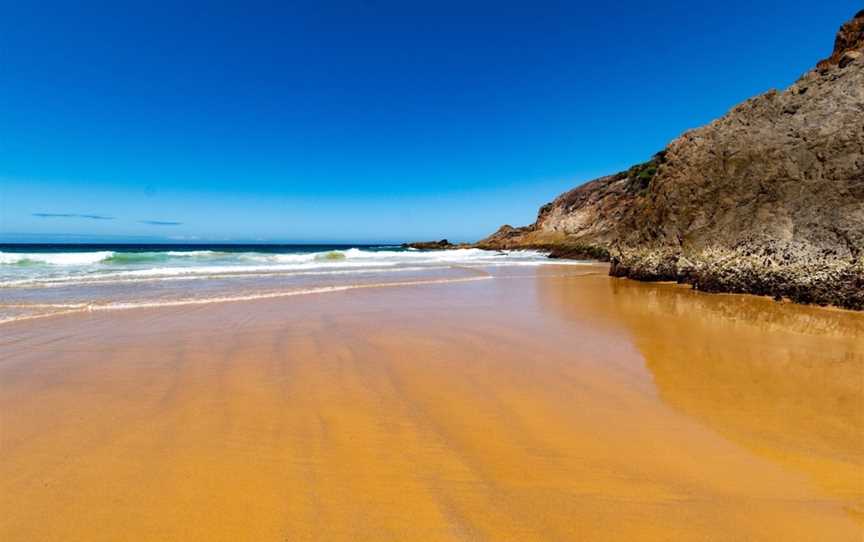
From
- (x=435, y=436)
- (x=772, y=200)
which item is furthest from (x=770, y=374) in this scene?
(x=772, y=200)

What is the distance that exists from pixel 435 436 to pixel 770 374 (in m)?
3.27

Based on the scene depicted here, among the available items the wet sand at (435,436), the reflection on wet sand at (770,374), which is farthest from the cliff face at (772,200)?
the wet sand at (435,436)

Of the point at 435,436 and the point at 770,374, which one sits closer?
the point at 435,436

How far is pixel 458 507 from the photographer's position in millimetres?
2023

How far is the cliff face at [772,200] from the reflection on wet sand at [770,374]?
94cm

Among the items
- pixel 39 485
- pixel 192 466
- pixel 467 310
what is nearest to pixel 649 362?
pixel 467 310

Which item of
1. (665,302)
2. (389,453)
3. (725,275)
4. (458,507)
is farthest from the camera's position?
(725,275)

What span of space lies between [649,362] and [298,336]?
13.9 ft

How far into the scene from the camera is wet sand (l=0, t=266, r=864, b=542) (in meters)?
1.94

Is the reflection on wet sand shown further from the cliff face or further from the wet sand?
the cliff face

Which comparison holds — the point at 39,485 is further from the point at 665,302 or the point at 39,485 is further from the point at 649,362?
the point at 665,302

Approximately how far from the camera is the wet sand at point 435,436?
194 centimetres

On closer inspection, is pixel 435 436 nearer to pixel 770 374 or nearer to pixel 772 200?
pixel 770 374

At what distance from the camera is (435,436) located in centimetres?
274
